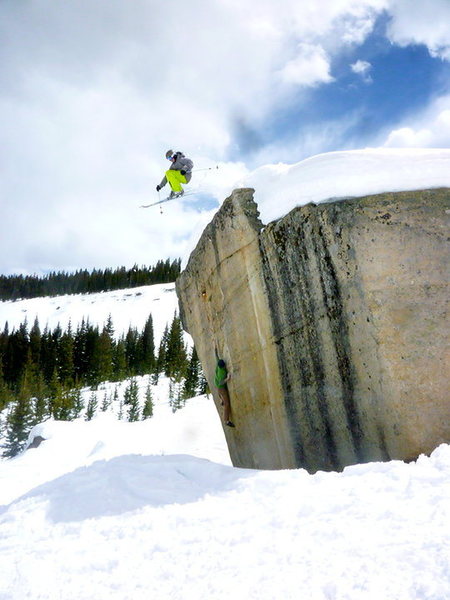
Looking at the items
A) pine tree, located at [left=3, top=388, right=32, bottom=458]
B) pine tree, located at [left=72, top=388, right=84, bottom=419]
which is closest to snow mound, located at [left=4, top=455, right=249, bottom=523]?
pine tree, located at [left=3, top=388, right=32, bottom=458]

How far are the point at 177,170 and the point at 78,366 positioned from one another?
206 ft

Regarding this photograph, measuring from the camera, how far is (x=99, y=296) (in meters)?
112

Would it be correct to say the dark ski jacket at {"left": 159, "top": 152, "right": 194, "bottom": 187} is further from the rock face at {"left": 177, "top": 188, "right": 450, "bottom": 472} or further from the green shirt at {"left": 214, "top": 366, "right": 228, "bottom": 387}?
the green shirt at {"left": 214, "top": 366, "right": 228, "bottom": 387}

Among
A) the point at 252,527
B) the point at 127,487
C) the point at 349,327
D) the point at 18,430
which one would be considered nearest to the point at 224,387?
the point at 349,327

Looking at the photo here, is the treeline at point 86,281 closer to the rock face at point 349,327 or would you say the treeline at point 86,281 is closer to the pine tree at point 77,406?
the pine tree at point 77,406

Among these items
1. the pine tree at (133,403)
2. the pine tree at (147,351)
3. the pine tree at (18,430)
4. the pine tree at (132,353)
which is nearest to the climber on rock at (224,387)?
the pine tree at (18,430)

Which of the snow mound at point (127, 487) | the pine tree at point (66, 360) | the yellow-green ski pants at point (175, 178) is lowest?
the pine tree at point (66, 360)

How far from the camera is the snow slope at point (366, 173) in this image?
6129mm

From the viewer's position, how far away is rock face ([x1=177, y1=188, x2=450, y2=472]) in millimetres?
5648

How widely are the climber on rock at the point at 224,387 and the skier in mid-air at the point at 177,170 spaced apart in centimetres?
694

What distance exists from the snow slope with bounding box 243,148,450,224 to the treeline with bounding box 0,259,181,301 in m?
108

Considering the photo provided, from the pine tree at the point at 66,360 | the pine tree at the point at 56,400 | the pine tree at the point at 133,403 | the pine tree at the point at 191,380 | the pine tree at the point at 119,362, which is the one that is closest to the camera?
the pine tree at the point at 133,403

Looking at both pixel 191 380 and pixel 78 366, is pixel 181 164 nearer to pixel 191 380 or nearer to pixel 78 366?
pixel 191 380

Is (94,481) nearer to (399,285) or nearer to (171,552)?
(171,552)
